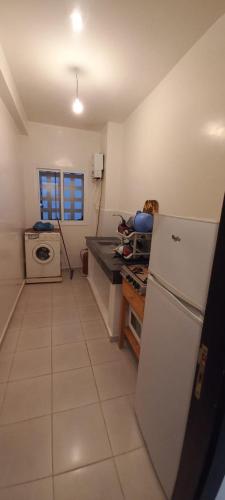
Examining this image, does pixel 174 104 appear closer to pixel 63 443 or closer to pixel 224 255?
pixel 224 255

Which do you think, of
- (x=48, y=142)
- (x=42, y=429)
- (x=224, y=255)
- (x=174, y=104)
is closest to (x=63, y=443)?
(x=42, y=429)

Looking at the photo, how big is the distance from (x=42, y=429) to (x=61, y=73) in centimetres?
320

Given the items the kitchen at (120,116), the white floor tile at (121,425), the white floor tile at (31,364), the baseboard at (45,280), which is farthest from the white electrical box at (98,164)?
the white floor tile at (121,425)

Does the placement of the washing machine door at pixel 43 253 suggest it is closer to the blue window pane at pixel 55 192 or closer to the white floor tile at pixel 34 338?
the blue window pane at pixel 55 192

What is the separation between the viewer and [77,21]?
1.50 m

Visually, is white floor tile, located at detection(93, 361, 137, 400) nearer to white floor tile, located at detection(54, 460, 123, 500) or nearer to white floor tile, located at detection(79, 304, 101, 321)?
white floor tile, located at detection(54, 460, 123, 500)

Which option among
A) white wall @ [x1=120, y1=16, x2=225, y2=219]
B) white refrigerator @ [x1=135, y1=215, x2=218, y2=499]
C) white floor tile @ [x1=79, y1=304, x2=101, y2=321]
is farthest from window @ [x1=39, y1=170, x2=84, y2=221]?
white refrigerator @ [x1=135, y1=215, x2=218, y2=499]

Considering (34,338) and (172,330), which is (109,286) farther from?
(172,330)

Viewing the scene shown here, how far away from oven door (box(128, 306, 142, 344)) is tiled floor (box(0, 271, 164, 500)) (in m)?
0.34

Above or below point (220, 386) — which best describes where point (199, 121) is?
above

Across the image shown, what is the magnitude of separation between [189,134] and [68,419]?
7.80 ft

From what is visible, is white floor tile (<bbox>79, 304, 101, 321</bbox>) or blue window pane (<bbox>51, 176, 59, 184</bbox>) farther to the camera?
blue window pane (<bbox>51, 176, 59, 184</bbox>)

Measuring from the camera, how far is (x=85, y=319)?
262 cm

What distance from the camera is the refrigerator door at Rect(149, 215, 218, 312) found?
0.73 m
